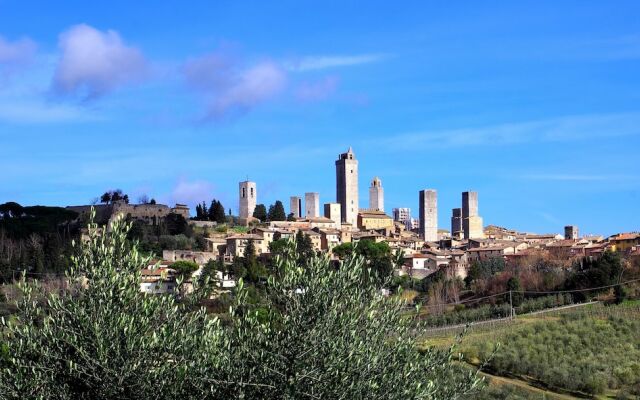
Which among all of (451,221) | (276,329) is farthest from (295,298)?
(451,221)

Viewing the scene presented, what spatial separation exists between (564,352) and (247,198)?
68.1 metres

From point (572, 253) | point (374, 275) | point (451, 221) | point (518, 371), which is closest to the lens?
point (374, 275)

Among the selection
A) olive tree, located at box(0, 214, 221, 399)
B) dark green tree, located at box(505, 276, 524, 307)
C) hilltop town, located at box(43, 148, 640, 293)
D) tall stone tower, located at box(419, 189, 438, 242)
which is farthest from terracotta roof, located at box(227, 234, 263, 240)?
olive tree, located at box(0, 214, 221, 399)

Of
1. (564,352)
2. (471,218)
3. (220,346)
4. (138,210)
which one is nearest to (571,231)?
(471,218)

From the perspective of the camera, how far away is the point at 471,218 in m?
102

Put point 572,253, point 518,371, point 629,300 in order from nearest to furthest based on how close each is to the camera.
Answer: point 518,371
point 629,300
point 572,253

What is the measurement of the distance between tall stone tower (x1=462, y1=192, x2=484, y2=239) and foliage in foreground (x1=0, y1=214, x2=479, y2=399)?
93067mm

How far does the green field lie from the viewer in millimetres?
24703

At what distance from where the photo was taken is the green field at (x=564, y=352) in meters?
24.7

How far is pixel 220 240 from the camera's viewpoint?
7456 cm

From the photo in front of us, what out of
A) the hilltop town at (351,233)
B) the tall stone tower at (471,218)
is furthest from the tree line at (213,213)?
the tall stone tower at (471,218)

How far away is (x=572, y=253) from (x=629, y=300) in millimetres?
29243

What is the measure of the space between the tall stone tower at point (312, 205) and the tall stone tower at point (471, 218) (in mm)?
18684

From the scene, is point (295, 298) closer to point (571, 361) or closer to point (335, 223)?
point (571, 361)
